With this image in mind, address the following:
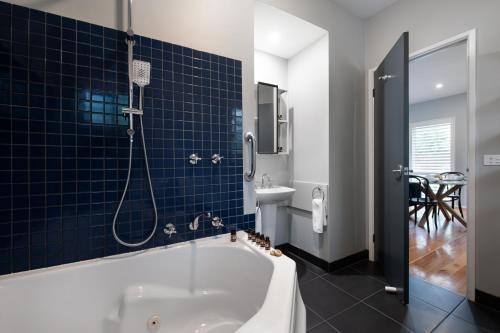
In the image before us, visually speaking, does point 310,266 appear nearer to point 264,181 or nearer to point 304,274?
point 304,274

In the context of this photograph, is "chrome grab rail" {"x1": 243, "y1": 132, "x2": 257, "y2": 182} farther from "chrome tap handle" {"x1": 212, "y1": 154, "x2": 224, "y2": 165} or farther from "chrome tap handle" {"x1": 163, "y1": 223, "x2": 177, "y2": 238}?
"chrome tap handle" {"x1": 163, "y1": 223, "x2": 177, "y2": 238}

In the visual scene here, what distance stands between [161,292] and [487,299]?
234cm

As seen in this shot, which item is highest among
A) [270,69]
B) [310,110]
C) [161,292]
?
[270,69]

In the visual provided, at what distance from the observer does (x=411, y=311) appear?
1.55 metres

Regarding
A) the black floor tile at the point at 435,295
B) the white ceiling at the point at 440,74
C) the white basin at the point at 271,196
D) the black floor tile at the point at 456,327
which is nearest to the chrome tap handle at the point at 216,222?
the white basin at the point at 271,196

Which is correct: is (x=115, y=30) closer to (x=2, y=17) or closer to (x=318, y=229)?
(x=2, y=17)

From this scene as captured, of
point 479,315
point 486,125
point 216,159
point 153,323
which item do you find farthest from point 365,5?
point 153,323

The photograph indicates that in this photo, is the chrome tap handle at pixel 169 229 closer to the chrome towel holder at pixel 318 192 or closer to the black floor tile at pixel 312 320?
the black floor tile at pixel 312 320

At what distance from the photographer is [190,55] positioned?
143 cm

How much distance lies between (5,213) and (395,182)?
2495 mm

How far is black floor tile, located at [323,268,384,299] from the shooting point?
1.80 m

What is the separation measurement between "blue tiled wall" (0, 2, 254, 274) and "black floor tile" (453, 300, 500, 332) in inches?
74.5

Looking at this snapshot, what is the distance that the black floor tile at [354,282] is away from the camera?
5.90 feet

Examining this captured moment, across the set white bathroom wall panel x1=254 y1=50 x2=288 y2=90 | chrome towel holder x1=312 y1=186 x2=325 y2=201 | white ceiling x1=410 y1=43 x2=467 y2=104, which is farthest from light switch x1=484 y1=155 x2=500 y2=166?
white bathroom wall panel x1=254 y1=50 x2=288 y2=90
